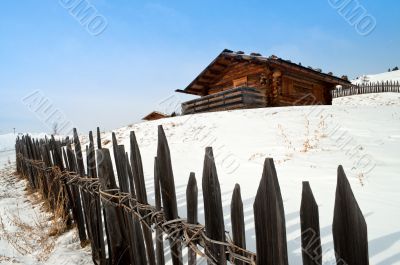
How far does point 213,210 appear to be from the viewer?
146cm

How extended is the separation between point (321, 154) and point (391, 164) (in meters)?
1.33

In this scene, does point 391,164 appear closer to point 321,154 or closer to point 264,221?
point 321,154

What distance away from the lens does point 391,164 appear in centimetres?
501

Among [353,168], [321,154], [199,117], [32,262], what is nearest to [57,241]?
[32,262]

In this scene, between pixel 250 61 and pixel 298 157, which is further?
pixel 250 61

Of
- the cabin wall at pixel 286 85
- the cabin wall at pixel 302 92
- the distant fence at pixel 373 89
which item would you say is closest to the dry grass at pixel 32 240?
the cabin wall at pixel 286 85

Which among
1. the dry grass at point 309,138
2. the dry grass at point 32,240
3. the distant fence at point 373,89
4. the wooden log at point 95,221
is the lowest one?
the dry grass at point 32,240

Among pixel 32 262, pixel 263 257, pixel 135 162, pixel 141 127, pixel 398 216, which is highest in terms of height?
pixel 141 127

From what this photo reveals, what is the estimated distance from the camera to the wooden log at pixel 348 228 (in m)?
0.99

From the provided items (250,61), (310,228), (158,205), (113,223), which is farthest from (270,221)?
(250,61)

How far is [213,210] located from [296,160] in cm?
469

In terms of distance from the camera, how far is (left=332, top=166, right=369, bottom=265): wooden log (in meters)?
0.99

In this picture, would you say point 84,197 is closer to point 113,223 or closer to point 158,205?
point 113,223

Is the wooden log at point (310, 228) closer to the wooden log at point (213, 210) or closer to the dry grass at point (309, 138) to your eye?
the wooden log at point (213, 210)
